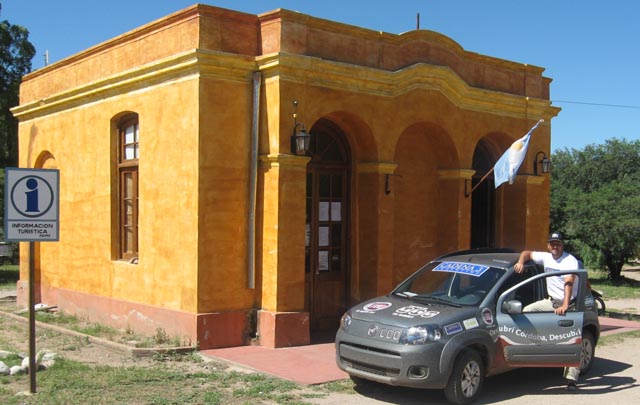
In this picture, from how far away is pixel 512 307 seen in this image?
26.0 feet

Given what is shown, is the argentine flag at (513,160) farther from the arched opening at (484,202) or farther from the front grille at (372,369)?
the front grille at (372,369)

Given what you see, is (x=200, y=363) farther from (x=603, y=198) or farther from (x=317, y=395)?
(x=603, y=198)

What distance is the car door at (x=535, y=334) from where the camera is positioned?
800 cm

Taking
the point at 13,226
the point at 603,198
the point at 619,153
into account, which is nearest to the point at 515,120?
the point at 13,226

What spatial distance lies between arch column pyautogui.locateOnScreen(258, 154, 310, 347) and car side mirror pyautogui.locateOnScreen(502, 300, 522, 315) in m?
3.52

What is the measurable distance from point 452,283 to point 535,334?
46.1 inches

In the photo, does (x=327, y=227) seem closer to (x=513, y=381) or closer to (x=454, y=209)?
(x=454, y=209)

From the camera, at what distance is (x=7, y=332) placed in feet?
41.1

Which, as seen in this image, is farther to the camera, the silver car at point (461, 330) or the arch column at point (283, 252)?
the arch column at point (283, 252)

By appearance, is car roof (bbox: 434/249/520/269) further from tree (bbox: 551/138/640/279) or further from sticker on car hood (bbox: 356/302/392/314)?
tree (bbox: 551/138/640/279)

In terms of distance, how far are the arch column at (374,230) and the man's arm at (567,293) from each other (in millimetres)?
3894

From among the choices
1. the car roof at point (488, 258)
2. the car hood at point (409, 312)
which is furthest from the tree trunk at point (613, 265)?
the car hood at point (409, 312)

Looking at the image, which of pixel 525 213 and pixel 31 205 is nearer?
pixel 31 205

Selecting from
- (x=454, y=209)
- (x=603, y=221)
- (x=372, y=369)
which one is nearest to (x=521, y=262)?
(x=372, y=369)
